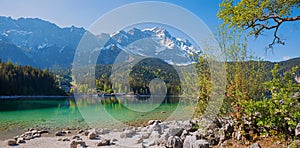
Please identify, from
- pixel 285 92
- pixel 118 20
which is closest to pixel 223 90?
pixel 285 92

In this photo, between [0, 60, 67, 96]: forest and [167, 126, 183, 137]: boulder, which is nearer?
[167, 126, 183, 137]: boulder

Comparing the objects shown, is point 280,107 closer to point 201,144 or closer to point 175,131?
point 201,144

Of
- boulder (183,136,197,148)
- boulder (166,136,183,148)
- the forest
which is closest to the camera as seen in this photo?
boulder (183,136,197,148)

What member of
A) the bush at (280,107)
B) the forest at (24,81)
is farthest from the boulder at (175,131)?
the forest at (24,81)

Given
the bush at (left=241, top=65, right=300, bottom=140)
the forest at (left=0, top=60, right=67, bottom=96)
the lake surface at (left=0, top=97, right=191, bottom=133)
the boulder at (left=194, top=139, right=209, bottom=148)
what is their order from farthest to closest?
the forest at (left=0, top=60, right=67, bottom=96)
the lake surface at (left=0, top=97, right=191, bottom=133)
the boulder at (left=194, top=139, right=209, bottom=148)
the bush at (left=241, top=65, right=300, bottom=140)

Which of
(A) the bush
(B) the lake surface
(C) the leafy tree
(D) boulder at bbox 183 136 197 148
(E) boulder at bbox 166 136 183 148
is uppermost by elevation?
(C) the leafy tree

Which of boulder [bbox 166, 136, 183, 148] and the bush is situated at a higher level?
the bush

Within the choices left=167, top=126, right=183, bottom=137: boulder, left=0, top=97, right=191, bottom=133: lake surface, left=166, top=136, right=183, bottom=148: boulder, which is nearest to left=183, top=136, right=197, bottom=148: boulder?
left=166, top=136, right=183, bottom=148: boulder

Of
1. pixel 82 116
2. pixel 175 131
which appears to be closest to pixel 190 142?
pixel 175 131

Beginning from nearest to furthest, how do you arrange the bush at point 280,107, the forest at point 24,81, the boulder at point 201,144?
the bush at point 280,107 < the boulder at point 201,144 < the forest at point 24,81

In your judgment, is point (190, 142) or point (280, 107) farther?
point (190, 142)

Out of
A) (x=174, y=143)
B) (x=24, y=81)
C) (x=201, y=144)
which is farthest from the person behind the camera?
(x=24, y=81)

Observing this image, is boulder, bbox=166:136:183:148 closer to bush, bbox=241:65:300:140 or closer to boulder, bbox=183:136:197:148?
boulder, bbox=183:136:197:148

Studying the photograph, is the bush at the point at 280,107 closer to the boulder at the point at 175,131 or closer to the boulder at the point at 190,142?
the boulder at the point at 190,142
